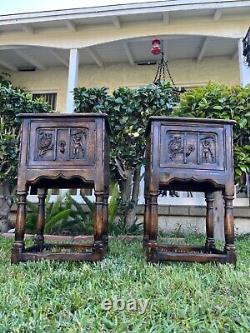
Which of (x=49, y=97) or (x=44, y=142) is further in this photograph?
(x=49, y=97)

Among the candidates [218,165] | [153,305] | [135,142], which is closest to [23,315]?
[153,305]

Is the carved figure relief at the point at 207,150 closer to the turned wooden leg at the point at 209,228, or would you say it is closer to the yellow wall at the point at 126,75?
the turned wooden leg at the point at 209,228

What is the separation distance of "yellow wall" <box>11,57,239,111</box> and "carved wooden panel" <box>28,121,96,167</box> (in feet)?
16.4

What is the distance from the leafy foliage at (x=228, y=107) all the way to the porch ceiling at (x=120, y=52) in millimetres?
2824

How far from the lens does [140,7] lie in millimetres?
5035

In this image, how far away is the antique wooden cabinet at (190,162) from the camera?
6.72 ft

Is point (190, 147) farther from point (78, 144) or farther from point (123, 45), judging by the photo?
point (123, 45)

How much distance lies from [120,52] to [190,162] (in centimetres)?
496

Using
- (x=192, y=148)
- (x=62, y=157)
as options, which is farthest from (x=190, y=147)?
(x=62, y=157)

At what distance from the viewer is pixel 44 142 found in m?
2.12

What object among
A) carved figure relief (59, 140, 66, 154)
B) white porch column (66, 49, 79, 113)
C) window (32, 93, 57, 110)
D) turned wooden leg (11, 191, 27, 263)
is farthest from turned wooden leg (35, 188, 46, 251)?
window (32, 93, 57, 110)

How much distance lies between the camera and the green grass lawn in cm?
119

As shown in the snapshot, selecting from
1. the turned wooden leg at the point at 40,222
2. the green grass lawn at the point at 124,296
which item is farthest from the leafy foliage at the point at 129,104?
the green grass lawn at the point at 124,296

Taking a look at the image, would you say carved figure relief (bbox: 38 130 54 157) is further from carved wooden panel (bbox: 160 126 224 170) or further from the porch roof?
the porch roof
